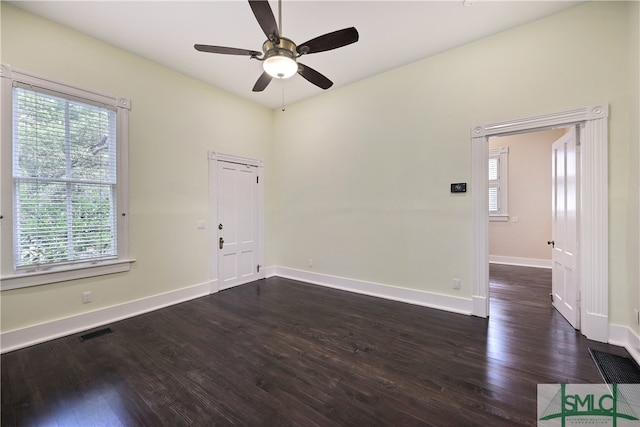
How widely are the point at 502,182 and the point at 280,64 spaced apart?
20.4ft

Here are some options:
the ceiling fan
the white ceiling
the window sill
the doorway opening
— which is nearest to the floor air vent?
the window sill

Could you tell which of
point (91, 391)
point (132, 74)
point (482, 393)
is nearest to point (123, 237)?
point (91, 391)

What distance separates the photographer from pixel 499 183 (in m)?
6.34

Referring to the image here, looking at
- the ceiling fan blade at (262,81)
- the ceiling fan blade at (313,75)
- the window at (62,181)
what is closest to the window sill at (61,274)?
the window at (62,181)

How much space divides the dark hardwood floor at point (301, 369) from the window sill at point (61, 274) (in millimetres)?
617

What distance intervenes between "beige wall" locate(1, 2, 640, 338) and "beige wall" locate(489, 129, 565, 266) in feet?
12.3

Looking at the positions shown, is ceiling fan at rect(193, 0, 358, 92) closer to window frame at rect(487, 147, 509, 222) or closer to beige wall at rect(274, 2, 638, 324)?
beige wall at rect(274, 2, 638, 324)

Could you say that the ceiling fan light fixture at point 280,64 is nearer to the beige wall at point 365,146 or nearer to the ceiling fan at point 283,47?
the ceiling fan at point 283,47

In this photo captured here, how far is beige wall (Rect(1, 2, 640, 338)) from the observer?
2547 millimetres

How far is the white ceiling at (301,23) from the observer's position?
2598 millimetres

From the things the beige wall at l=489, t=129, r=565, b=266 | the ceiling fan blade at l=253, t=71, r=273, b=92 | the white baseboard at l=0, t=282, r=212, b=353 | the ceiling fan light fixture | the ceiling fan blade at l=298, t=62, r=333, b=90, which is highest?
the ceiling fan blade at l=253, t=71, r=273, b=92

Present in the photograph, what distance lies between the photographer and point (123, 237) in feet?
10.8

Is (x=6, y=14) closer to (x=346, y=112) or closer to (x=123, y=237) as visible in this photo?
(x=123, y=237)

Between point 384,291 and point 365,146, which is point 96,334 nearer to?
point 384,291
